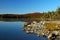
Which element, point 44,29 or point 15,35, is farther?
point 44,29

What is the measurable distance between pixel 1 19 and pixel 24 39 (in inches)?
180

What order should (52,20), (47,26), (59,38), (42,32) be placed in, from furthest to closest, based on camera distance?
(52,20)
(47,26)
(42,32)
(59,38)

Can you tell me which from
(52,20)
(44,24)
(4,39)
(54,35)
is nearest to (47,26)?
(44,24)

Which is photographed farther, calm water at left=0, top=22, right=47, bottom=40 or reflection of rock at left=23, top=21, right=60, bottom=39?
calm water at left=0, top=22, right=47, bottom=40

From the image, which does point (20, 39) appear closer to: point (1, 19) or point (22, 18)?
point (22, 18)

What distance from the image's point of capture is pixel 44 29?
7820 millimetres

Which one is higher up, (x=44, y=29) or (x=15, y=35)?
(x=44, y=29)

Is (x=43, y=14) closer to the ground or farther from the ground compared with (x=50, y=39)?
farther from the ground

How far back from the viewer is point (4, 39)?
22.2ft

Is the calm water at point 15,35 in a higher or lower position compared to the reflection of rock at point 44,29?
lower

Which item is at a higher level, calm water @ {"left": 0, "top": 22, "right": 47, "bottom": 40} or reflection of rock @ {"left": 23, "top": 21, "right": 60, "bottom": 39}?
reflection of rock @ {"left": 23, "top": 21, "right": 60, "bottom": 39}

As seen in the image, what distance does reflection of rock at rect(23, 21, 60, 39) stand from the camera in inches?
264

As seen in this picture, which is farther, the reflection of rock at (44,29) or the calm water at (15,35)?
the calm water at (15,35)

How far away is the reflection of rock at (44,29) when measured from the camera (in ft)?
22.0
